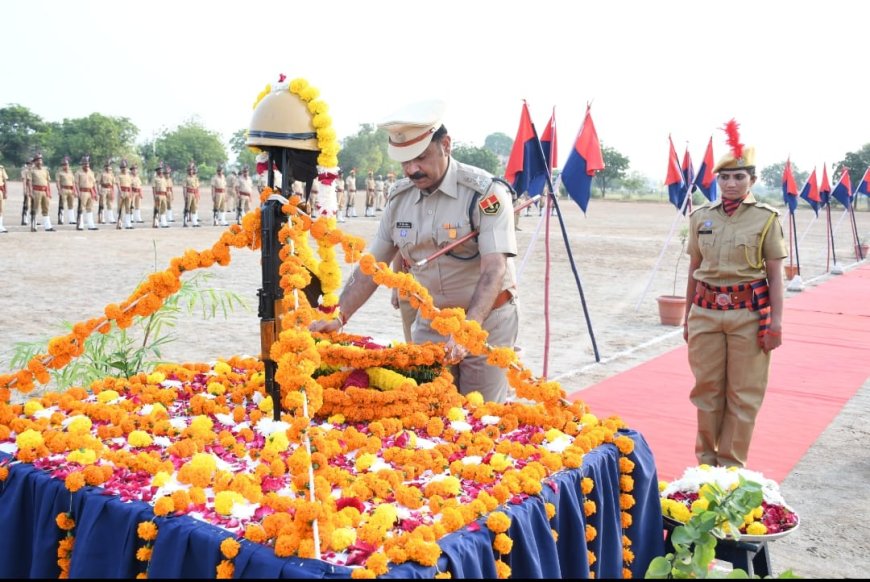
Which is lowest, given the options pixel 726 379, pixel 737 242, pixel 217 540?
pixel 726 379

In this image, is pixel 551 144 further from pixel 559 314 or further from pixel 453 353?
pixel 453 353

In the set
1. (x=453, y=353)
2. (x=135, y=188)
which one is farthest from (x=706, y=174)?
(x=135, y=188)

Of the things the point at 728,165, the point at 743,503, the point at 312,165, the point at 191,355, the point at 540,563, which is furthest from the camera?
the point at 191,355

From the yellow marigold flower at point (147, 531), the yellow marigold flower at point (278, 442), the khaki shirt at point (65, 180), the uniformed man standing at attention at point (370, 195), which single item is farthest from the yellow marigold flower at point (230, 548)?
the uniformed man standing at attention at point (370, 195)

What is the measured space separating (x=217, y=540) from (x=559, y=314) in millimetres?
8806

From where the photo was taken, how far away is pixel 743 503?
2.44 meters

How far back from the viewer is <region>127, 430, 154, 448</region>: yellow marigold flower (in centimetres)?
240

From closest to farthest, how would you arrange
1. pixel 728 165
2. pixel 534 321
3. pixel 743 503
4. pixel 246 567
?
pixel 246 567 → pixel 743 503 → pixel 728 165 → pixel 534 321

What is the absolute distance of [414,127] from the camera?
9.99ft

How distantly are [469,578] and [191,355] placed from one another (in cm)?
553

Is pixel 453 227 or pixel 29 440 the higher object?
pixel 453 227

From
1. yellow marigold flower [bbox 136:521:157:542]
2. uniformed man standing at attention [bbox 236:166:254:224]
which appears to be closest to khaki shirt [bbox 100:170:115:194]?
uniformed man standing at attention [bbox 236:166:254:224]

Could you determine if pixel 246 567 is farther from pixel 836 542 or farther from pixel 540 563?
pixel 836 542

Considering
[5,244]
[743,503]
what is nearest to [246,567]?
[743,503]
